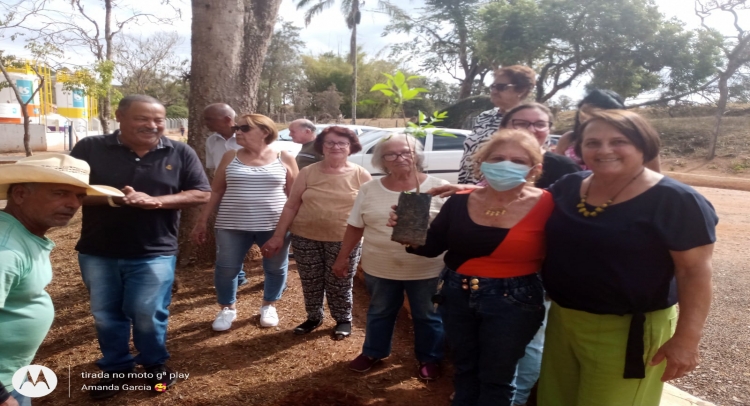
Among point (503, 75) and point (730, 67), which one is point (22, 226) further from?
point (730, 67)

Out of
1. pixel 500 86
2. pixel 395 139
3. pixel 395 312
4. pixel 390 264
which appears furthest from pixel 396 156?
pixel 395 312

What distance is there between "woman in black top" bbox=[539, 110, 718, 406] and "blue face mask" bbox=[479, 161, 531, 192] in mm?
199

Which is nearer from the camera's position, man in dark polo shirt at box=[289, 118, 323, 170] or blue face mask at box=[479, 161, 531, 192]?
blue face mask at box=[479, 161, 531, 192]

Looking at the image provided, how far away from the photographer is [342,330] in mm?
3740

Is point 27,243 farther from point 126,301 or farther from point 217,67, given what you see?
point 217,67

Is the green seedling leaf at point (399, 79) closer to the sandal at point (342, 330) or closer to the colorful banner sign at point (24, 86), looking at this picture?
the sandal at point (342, 330)

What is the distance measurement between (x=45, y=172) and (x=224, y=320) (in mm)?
2148

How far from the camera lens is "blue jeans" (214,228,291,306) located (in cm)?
367

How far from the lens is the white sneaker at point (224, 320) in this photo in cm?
380

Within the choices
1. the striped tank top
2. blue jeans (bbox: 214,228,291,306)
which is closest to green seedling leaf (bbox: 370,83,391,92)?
the striped tank top

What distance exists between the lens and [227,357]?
3428 millimetres

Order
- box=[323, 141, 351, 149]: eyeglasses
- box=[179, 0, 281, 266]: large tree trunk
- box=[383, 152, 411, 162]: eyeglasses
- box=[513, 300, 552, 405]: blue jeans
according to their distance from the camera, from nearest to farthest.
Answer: box=[513, 300, 552, 405]: blue jeans < box=[383, 152, 411, 162]: eyeglasses < box=[323, 141, 351, 149]: eyeglasses < box=[179, 0, 281, 266]: large tree trunk

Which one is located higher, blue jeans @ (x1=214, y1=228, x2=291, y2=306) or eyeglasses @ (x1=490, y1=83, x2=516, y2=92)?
eyeglasses @ (x1=490, y1=83, x2=516, y2=92)

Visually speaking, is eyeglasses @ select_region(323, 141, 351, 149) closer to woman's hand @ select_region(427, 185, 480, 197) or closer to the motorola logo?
woman's hand @ select_region(427, 185, 480, 197)
